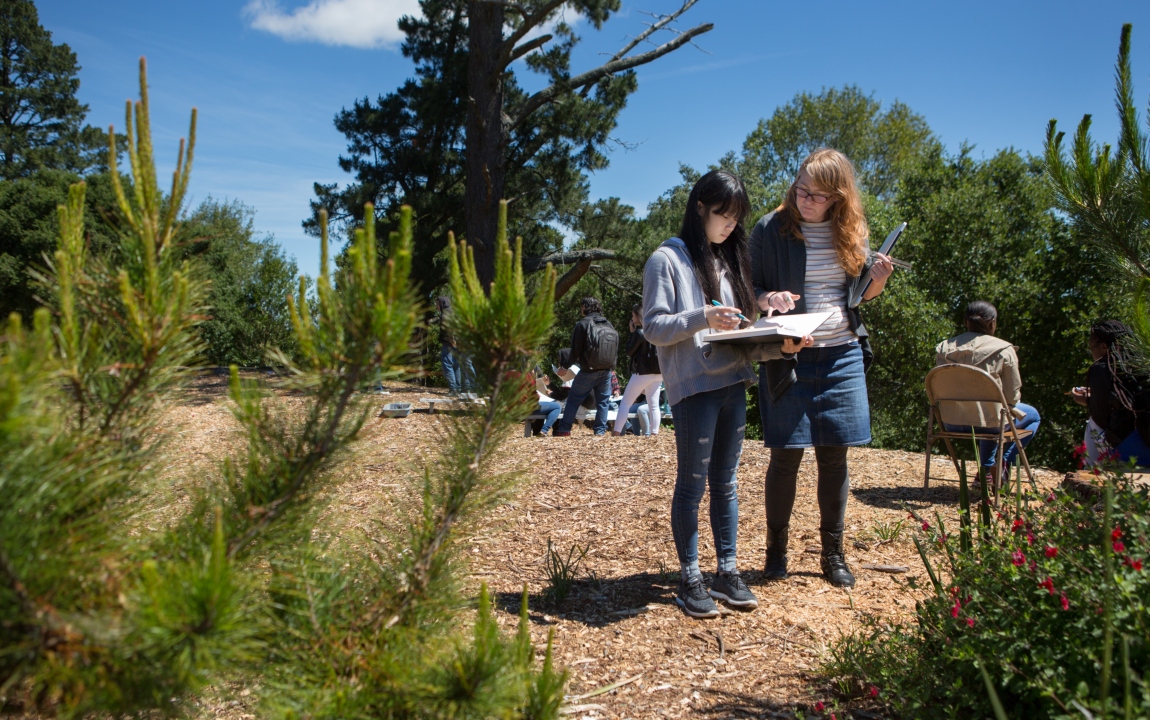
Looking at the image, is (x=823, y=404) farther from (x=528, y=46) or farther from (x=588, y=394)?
(x=528, y=46)

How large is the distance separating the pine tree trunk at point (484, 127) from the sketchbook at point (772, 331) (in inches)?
369

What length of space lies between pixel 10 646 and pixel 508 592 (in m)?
2.55

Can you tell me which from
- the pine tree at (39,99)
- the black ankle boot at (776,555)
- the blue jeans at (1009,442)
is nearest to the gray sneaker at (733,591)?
the black ankle boot at (776,555)

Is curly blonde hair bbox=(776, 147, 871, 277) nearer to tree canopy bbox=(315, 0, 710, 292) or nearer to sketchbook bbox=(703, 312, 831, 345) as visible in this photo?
sketchbook bbox=(703, 312, 831, 345)

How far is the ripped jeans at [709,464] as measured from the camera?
3045 mm

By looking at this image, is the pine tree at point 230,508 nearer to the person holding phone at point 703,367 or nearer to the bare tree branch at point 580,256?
the person holding phone at point 703,367

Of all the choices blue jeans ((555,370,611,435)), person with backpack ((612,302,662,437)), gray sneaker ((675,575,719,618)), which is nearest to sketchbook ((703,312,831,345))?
gray sneaker ((675,575,719,618))

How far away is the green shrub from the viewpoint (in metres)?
1.57

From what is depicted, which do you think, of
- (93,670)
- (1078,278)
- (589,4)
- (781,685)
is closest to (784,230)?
(781,685)

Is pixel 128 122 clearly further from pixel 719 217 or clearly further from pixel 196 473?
pixel 719 217

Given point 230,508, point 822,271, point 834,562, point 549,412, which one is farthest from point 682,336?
point 549,412

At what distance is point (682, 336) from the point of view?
2916 millimetres

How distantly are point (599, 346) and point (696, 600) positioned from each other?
5.27m

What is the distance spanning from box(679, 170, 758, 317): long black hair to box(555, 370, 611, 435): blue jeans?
16.8 ft
